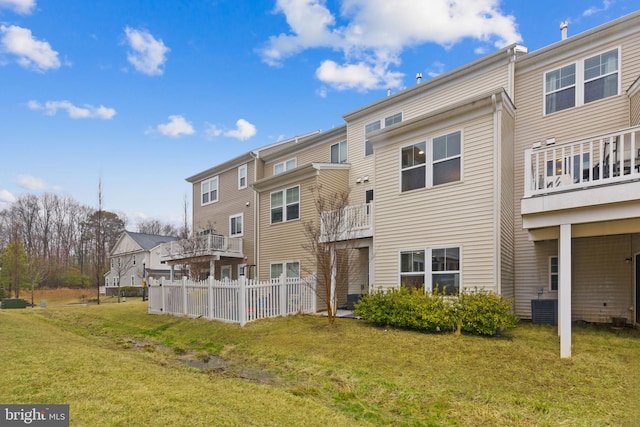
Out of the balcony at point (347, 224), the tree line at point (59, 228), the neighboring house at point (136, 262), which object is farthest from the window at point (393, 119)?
the tree line at point (59, 228)

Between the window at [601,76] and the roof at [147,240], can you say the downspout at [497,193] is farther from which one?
the roof at [147,240]

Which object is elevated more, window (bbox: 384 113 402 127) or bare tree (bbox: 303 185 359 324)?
window (bbox: 384 113 402 127)

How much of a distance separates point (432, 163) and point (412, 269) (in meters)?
3.12

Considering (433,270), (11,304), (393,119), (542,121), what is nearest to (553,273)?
(433,270)

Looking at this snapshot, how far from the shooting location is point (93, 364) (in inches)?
228

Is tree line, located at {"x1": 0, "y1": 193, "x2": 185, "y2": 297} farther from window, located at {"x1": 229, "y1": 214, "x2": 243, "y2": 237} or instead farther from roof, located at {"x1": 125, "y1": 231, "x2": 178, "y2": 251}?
window, located at {"x1": 229, "y1": 214, "x2": 243, "y2": 237}

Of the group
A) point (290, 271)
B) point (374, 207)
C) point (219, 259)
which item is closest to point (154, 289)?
point (219, 259)

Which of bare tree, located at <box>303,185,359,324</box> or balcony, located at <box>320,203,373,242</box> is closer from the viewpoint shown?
bare tree, located at <box>303,185,359,324</box>

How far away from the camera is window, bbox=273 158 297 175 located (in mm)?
19125

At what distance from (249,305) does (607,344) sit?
9.07 m

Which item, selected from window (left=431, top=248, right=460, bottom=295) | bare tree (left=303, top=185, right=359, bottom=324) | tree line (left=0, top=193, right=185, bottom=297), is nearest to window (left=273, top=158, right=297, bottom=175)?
bare tree (left=303, top=185, right=359, bottom=324)

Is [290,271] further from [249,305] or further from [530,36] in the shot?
[530,36]

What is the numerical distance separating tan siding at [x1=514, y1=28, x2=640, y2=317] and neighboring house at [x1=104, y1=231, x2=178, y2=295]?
32765 millimetres

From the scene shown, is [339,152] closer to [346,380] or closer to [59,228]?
[346,380]
